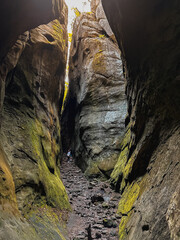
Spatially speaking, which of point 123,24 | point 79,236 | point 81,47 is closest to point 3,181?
point 79,236

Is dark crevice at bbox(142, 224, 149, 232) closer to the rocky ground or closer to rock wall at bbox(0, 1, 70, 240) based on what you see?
the rocky ground

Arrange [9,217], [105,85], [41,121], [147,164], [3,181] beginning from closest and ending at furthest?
1. [9,217]
2. [3,181]
3. [147,164]
4. [41,121]
5. [105,85]

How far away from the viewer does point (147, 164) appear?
635 centimetres

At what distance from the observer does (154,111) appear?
6207 mm

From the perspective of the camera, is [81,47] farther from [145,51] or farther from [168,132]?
[168,132]

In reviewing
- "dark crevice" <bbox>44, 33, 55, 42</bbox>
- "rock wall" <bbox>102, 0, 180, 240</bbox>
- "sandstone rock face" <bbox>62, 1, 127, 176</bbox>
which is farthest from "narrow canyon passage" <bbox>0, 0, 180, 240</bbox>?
"dark crevice" <bbox>44, 33, 55, 42</bbox>

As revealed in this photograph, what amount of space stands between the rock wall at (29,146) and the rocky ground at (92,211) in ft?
2.12

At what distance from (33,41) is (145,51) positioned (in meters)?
8.50

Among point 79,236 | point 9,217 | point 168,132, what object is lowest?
point 79,236

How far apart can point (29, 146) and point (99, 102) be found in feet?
33.4

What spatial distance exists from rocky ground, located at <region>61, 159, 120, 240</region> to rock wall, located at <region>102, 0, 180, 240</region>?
2.58 ft

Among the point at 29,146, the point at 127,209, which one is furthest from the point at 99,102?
the point at 127,209

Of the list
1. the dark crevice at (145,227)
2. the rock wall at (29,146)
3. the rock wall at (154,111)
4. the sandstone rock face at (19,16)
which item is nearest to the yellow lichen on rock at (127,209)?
the rock wall at (154,111)

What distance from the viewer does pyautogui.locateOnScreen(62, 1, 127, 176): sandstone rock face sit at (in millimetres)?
14164
